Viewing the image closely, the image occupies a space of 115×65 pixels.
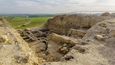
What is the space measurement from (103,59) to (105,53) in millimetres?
1524

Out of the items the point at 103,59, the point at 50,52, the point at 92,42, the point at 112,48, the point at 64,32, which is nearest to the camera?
the point at 103,59

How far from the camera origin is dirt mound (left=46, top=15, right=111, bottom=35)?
3751 centimetres

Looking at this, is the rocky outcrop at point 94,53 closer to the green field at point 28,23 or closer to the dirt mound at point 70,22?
the dirt mound at point 70,22

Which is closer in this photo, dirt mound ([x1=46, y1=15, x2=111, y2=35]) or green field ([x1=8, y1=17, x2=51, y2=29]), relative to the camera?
dirt mound ([x1=46, y1=15, x2=111, y2=35])

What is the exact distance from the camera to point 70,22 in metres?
42.3

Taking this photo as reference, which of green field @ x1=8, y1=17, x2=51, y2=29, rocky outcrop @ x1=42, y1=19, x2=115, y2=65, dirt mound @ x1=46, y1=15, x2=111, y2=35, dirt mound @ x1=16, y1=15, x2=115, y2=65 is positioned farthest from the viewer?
green field @ x1=8, y1=17, x2=51, y2=29

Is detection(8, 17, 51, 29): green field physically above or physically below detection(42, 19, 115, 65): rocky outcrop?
below

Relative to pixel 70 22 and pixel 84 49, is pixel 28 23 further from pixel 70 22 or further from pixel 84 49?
pixel 84 49

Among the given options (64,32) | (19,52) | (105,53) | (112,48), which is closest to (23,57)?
(19,52)

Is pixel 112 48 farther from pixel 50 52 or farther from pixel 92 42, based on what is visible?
pixel 50 52

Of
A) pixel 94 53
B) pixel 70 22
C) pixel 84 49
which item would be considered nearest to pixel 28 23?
pixel 70 22

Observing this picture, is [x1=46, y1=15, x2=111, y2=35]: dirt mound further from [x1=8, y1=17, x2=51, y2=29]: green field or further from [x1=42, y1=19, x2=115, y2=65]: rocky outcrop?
[x1=42, y1=19, x2=115, y2=65]: rocky outcrop

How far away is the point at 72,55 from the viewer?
15391mm

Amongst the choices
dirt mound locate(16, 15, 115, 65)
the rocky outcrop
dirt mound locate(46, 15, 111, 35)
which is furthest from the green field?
the rocky outcrop
